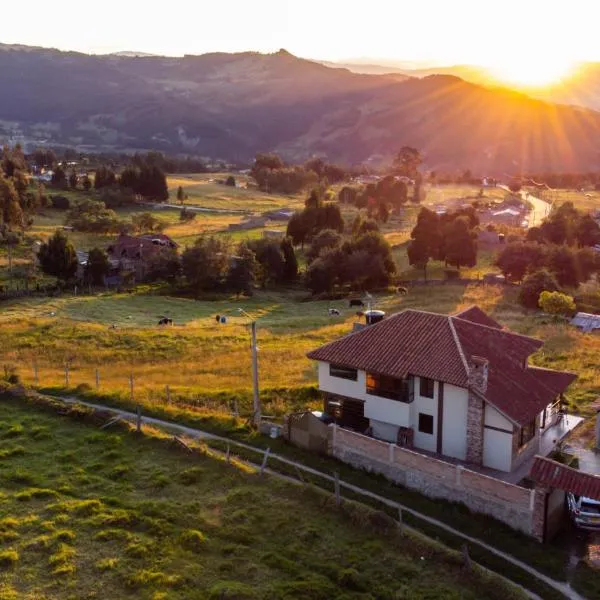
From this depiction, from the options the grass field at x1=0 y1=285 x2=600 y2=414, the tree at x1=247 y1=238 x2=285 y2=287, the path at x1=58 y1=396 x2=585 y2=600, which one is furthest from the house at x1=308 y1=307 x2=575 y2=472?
the tree at x1=247 y1=238 x2=285 y2=287

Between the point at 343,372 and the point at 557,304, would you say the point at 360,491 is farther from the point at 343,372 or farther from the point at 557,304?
the point at 557,304

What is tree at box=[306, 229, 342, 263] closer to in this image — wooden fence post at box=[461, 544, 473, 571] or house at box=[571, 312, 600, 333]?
house at box=[571, 312, 600, 333]

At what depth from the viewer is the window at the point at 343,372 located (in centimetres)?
3128

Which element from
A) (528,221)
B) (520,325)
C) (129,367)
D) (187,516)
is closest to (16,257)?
(129,367)

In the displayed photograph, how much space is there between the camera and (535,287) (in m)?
65.2

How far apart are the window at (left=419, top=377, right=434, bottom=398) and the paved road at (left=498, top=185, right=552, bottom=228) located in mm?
92144

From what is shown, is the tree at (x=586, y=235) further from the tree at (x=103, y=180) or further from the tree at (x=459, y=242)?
the tree at (x=103, y=180)

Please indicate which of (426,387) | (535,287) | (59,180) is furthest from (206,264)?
(59,180)

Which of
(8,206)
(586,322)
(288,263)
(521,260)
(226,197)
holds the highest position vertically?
(8,206)

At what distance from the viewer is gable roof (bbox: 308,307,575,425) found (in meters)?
28.6

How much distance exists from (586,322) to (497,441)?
33455mm

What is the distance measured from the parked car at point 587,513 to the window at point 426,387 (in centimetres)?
670

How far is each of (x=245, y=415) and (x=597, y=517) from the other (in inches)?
615

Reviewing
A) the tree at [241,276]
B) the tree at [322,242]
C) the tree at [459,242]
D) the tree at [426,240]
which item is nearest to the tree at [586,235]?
the tree at [459,242]
